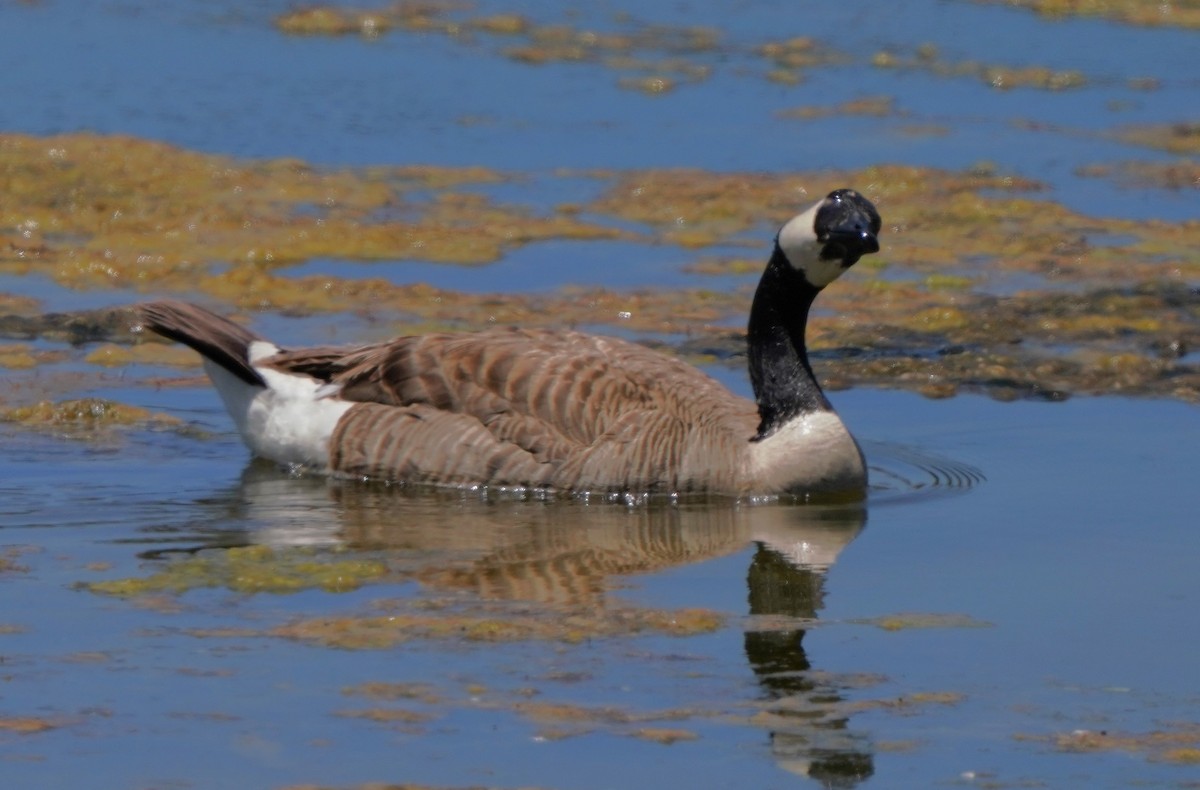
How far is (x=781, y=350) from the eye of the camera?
38.4 feet

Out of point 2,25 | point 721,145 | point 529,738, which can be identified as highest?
point 2,25

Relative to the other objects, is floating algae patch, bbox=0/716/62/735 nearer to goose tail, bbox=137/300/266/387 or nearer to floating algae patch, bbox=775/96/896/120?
goose tail, bbox=137/300/266/387

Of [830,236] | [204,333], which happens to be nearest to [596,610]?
[830,236]

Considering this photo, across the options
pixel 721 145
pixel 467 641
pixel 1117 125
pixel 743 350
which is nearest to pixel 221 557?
pixel 467 641

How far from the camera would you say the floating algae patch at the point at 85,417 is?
12195mm

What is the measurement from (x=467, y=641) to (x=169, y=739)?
1.45m

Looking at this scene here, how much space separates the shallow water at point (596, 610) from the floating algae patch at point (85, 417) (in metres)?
0.19

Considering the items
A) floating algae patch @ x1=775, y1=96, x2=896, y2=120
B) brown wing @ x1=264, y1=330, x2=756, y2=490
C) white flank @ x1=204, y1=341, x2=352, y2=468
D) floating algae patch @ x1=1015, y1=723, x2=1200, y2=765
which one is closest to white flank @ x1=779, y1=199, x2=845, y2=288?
brown wing @ x1=264, y1=330, x2=756, y2=490

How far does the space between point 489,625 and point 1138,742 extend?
2439 millimetres

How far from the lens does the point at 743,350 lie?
14.1 meters

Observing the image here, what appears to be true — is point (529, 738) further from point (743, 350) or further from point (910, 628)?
point (743, 350)

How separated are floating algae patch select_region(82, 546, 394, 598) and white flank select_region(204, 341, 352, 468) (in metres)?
2.08

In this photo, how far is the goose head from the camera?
1102 centimetres

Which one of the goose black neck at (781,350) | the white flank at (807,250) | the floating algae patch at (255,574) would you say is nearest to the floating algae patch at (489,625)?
the floating algae patch at (255,574)
